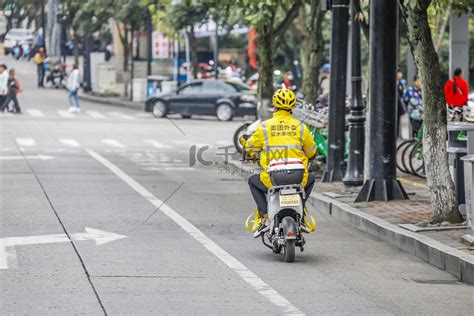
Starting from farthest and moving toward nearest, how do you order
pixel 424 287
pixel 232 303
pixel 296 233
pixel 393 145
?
1. pixel 393 145
2. pixel 296 233
3. pixel 424 287
4. pixel 232 303

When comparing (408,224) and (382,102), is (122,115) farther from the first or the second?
(408,224)

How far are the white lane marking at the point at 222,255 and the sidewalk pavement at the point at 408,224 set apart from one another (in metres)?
2.03

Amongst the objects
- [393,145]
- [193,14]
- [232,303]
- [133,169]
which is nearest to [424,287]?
[232,303]

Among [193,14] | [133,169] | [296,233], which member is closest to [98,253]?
[296,233]

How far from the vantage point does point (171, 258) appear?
11375 mm

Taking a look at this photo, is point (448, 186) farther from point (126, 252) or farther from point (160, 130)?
point (160, 130)

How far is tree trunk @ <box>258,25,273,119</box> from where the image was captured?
83.7 feet

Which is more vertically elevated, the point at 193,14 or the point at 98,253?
the point at 193,14

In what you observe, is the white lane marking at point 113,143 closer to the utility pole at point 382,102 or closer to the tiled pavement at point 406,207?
the tiled pavement at point 406,207

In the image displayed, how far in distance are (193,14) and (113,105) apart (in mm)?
5478

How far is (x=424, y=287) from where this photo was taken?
10.4 meters

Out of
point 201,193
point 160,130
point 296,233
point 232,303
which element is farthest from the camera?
point 160,130

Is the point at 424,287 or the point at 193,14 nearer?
the point at 424,287

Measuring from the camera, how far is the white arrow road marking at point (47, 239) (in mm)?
11461
